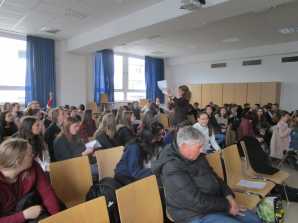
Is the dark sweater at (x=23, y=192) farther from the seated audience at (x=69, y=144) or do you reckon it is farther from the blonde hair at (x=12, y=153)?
the seated audience at (x=69, y=144)

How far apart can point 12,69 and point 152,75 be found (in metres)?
6.69

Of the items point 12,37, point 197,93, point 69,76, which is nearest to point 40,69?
point 69,76

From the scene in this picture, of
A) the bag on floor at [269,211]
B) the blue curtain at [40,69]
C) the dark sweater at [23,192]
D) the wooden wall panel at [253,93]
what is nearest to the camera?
the dark sweater at [23,192]

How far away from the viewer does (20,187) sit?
178 cm

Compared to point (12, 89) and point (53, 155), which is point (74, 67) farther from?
point (53, 155)

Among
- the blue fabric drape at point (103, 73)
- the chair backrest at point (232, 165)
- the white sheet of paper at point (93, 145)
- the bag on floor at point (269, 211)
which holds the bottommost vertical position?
the bag on floor at point (269, 211)

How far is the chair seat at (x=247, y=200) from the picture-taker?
2430 mm

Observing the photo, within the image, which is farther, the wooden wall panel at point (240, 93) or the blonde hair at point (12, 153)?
the wooden wall panel at point (240, 93)

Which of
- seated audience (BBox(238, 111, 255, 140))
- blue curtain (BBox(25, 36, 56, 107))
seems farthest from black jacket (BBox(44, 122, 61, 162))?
blue curtain (BBox(25, 36, 56, 107))

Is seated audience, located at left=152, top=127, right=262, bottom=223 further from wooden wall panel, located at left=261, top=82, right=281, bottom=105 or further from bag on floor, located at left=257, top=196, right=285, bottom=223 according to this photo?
wooden wall panel, located at left=261, top=82, right=281, bottom=105

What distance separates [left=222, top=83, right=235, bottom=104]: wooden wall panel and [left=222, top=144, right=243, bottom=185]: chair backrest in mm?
8311

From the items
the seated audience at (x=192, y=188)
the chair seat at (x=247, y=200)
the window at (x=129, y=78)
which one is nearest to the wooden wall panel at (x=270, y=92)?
the window at (x=129, y=78)

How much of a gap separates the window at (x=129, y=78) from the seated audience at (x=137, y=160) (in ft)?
30.4

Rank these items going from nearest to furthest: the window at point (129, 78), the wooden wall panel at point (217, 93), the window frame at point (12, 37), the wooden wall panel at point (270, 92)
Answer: the window frame at point (12, 37) → the wooden wall panel at point (270, 92) → the wooden wall panel at point (217, 93) → the window at point (129, 78)
